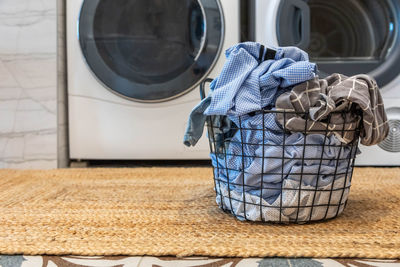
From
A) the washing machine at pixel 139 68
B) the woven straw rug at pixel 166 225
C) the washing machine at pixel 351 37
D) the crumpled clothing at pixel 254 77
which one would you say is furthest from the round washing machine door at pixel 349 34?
the crumpled clothing at pixel 254 77

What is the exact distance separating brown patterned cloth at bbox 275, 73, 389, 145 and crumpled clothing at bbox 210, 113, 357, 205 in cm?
2

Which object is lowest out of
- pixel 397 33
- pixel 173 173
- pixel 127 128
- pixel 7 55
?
pixel 173 173

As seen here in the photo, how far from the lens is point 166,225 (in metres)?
0.68

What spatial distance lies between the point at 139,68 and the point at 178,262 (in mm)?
887

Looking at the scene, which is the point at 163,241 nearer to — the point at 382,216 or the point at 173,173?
the point at 382,216

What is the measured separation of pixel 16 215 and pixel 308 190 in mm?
527

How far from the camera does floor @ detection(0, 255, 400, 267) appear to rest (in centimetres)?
52

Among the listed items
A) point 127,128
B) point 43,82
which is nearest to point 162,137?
point 127,128

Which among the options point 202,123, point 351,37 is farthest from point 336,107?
point 351,37

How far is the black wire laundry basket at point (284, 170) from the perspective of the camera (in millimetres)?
643

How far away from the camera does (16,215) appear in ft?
2.46

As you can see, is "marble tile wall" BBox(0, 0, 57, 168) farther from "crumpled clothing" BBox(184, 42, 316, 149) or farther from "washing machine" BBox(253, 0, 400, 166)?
"crumpled clothing" BBox(184, 42, 316, 149)

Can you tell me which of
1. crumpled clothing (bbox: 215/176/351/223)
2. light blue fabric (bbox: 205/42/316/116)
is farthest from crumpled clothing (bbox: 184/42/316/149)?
crumpled clothing (bbox: 215/176/351/223)

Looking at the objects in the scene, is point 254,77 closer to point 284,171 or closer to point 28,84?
point 284,171
